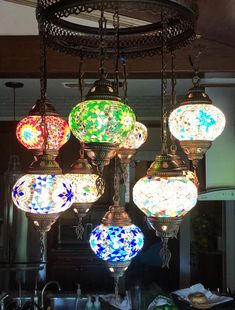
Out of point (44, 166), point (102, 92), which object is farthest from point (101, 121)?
point (44, 166)

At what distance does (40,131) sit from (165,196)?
714 millimetres

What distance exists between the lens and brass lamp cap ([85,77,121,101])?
1380mm

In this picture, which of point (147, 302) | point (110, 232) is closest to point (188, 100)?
point (110, 232)

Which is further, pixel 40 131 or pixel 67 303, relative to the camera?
pixel 67 303

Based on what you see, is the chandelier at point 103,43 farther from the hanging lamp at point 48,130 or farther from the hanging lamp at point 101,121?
the hanging lamp at point 48,130

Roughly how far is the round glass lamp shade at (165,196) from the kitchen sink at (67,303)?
2.49 m

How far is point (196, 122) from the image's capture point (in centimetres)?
170

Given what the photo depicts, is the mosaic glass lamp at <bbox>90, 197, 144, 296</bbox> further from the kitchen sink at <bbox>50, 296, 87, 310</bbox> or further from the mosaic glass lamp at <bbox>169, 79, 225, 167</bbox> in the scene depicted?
the kitchen sink at <bbox>50, 296, 87, 310</bbox>

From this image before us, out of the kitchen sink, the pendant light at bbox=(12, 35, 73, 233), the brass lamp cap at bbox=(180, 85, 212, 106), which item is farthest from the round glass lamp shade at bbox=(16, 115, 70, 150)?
the kitchen sink

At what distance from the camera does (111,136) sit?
1367 mm

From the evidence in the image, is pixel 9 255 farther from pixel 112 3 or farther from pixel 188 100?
pixel 112 3

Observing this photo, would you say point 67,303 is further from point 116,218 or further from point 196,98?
point 196,98

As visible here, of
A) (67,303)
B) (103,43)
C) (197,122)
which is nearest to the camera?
(103,43)

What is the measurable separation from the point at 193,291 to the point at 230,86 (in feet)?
5.98
